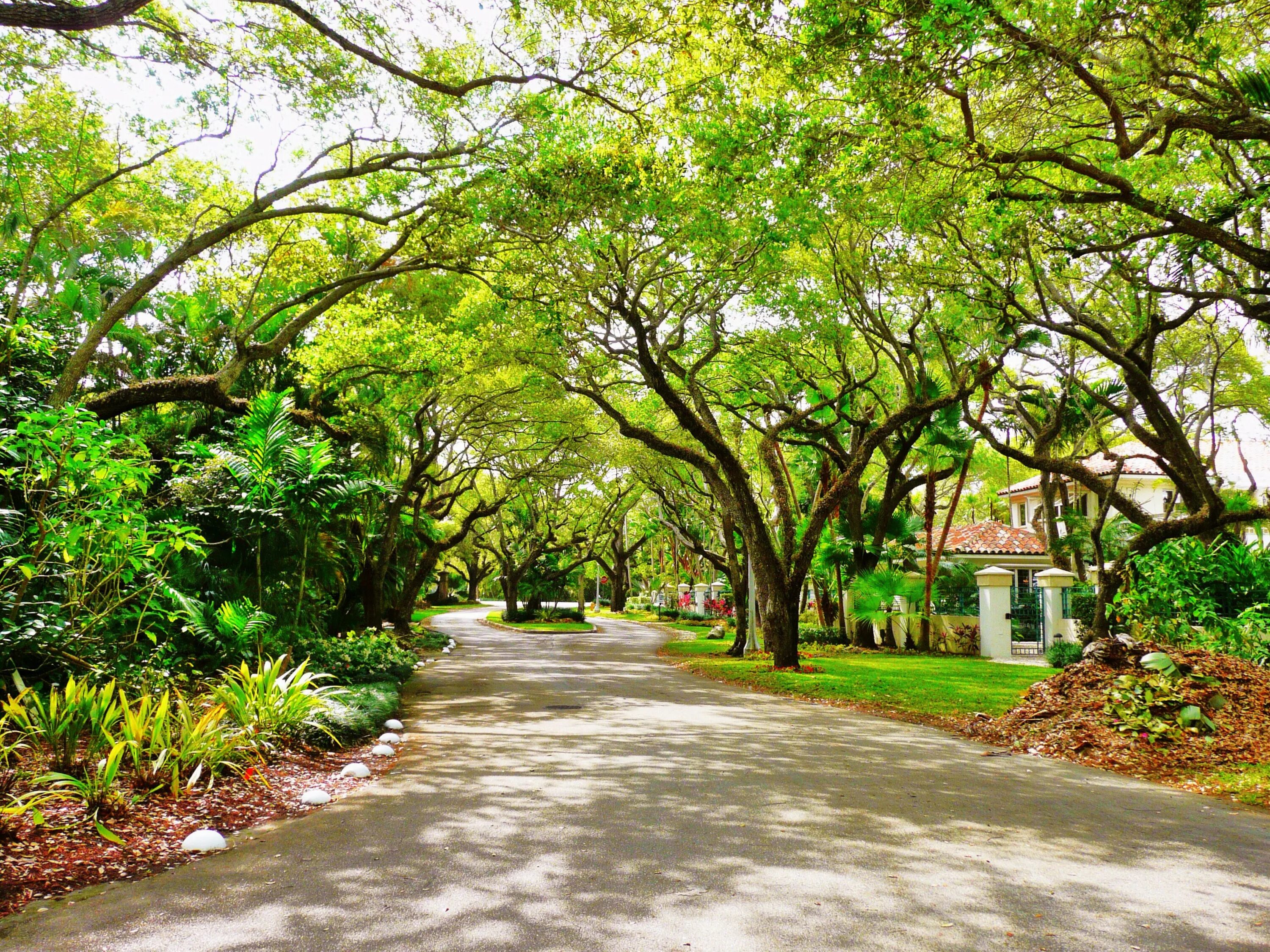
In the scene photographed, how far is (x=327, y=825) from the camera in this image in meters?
5.57

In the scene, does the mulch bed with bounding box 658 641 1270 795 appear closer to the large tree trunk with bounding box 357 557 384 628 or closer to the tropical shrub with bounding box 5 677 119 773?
the tropical shrub with bounding box 5 677 119 773

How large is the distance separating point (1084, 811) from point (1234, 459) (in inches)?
1544

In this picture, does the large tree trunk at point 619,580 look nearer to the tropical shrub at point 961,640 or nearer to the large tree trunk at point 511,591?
the large tree trunk at point 511,591

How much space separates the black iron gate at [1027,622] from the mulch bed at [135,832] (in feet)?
67.9

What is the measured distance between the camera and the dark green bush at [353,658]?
38.1ft

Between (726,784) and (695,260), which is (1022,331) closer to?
(695,260)

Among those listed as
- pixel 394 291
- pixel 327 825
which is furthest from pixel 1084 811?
pixel 394 291

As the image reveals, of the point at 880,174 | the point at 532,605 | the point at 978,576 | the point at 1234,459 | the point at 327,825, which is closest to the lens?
the point at 327,825

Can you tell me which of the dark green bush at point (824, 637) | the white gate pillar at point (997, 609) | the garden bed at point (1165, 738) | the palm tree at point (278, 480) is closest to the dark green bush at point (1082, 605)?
the white gate pillar at point (997, 609)

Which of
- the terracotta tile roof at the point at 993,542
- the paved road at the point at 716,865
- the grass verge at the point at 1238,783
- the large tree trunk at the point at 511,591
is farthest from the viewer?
the large tree trunk at the point at 511,591

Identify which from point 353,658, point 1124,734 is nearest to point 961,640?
point 1124,734

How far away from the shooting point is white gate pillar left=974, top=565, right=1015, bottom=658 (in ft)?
68.2

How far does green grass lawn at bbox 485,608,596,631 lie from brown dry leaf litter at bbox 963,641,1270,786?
2728 centimetres

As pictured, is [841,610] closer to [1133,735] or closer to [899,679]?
[899,679]
